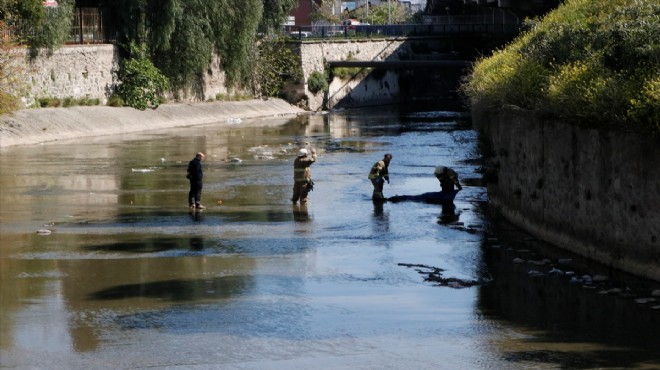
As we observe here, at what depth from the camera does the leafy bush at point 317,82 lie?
84.3 m

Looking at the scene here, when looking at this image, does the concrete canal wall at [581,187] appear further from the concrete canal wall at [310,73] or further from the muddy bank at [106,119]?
the concrete canal wall at [310,73]

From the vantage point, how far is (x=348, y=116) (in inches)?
3083

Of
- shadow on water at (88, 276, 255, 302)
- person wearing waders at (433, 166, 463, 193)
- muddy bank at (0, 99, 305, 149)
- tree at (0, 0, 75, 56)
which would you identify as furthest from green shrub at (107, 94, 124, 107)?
shadow on water at (88, 276, 255, 302)

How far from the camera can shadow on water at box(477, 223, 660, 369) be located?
54.9 ft

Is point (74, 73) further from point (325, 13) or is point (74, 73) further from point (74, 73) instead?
point (325, 13)

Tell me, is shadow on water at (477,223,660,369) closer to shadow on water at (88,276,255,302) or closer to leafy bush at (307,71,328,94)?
shadow on water at (88,276,255,302)

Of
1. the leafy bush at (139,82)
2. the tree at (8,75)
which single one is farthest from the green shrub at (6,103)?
the leafy bush at (139,82)

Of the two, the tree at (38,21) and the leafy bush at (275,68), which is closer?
the tree at (38,21)

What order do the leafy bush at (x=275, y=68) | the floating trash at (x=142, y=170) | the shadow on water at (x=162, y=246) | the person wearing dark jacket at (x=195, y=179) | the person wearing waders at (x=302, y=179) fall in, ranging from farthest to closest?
1. the leafy bush at (x=275, y=68)
2. the floating trash at (x=142, y=170)
3. the person wearing waders at (x=302, y=179)
4. the person wearing dark jacket at (x=195, y=179)
5. the shadow on water at (x=162, y=246)

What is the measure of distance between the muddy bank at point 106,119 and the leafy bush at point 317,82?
293 inches

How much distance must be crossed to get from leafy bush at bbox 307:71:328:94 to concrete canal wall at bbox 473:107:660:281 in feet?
177

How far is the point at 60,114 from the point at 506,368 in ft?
133

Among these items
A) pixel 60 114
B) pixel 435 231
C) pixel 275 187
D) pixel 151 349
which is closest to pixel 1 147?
pixel 60 114

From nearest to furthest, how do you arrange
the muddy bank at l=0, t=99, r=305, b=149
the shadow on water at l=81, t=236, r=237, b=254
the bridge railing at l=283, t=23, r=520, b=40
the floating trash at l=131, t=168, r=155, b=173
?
the shadow on water at l=81, t=236, r=237, b=254
the floating trash at l=131, t=168, r=155, b=173
the muddy bank at l=0, t=99, r=305, b=149
the bridge railing at l=283, t=23, r=520, b=40
